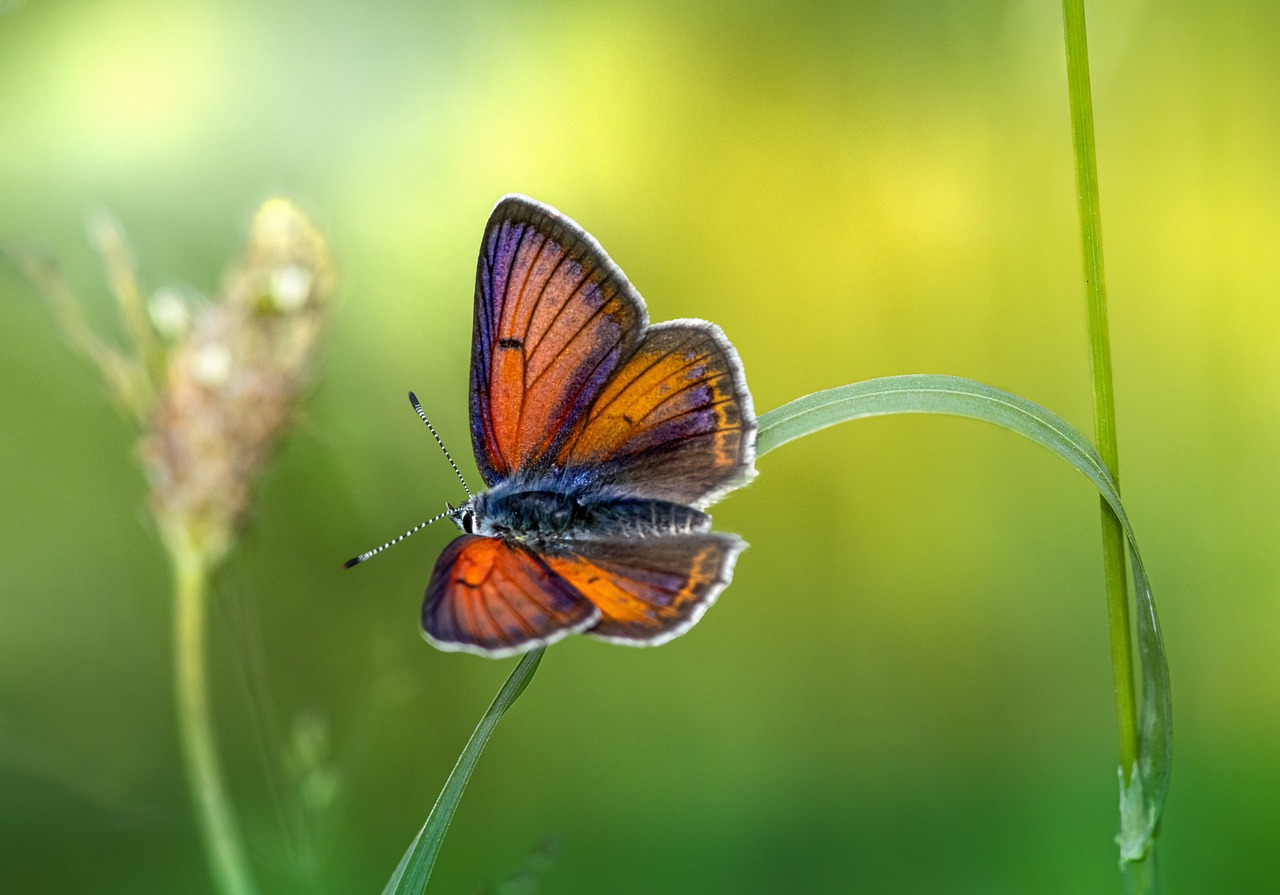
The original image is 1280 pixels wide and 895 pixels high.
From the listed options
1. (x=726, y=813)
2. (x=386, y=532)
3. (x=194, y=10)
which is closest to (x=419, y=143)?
(x=194, y=10)

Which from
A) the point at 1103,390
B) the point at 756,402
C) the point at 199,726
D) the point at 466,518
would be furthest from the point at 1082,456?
the point at 199,726

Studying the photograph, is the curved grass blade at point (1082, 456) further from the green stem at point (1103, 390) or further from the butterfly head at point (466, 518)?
the butterfly head at point (466, 518)

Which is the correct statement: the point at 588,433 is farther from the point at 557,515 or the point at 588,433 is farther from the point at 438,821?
the point at 438,821

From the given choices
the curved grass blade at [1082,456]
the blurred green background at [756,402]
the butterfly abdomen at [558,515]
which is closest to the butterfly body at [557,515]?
the butterfly abdomen at [558,515]

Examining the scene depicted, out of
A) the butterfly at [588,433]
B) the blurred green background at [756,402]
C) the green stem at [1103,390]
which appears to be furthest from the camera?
the blurred green background at [756,402]

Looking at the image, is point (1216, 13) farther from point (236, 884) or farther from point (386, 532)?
point (236, 884)

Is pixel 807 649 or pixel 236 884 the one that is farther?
pixel 807 649
